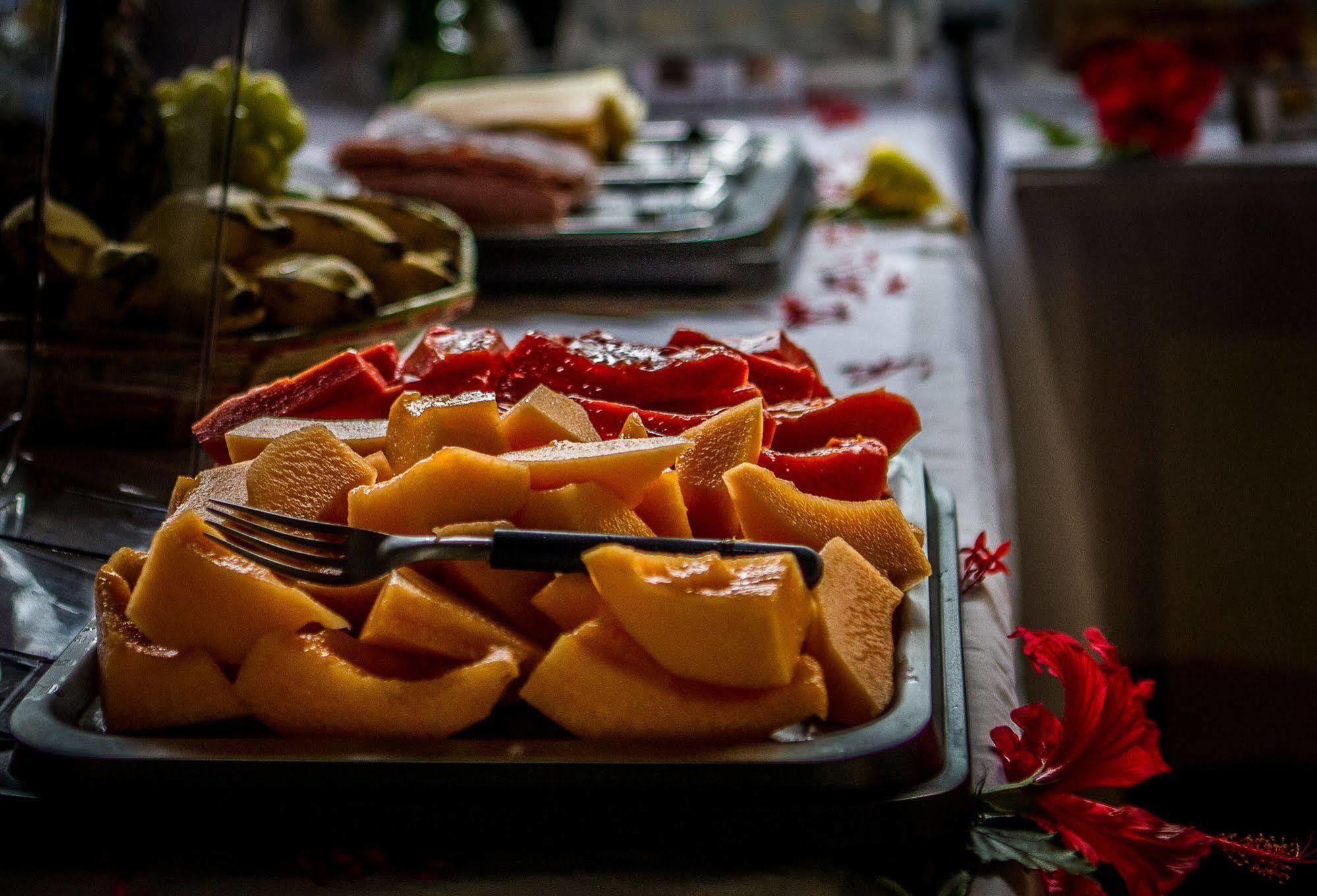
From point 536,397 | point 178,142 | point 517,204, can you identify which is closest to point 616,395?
point 536,397

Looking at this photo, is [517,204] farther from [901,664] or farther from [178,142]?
[901,664]

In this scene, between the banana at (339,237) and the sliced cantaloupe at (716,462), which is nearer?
the sliced cantaloupe at (716,462)

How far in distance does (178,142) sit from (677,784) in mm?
611

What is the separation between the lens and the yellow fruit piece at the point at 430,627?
17.2 inches

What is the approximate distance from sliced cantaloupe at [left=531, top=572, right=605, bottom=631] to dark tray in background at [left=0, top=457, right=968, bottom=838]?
5 centimetres

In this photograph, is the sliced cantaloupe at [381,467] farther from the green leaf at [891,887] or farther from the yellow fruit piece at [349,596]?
the green leaf at [891,887]

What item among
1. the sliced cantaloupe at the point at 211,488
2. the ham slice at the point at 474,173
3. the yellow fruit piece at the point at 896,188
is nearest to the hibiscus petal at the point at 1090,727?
the sliced cantaloupe at the point at 211,488

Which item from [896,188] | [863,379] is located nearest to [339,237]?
[863,379]

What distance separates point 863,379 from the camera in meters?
1.00

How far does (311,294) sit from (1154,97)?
1133 millimetres

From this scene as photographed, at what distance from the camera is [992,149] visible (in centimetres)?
185

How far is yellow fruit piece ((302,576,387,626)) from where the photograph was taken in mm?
467

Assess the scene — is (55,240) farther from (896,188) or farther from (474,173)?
(896,188)

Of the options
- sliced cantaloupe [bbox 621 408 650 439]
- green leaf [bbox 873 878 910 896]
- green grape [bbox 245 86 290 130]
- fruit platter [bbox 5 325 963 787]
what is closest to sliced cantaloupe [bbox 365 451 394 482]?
fruit platter [bbox 5 325 963 787]
